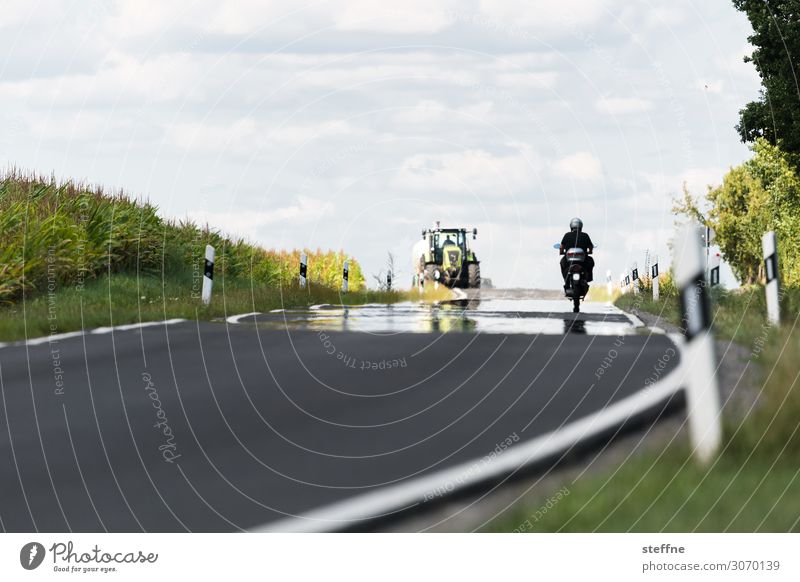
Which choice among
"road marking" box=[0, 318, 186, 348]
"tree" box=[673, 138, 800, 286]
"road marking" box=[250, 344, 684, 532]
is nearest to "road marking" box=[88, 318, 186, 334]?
"road marking" box=[0, 318, 186, 348]

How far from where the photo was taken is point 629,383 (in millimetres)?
10844

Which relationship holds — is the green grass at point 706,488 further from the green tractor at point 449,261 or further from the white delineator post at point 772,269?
the green tractor at point 449,261

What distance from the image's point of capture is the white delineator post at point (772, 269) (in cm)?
1323

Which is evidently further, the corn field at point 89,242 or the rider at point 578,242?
the rider at point 578,242

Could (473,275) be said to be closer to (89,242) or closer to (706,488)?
(89,242)

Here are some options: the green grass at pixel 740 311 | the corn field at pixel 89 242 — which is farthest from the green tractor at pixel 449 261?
the green grass at pixel 740 311

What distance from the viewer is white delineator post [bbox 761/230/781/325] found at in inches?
521

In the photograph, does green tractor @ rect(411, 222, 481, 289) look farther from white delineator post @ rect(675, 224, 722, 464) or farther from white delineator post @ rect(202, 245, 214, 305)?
white delineator post @ rect(675, 224, 722, 464)

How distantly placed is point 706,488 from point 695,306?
1.42 meters

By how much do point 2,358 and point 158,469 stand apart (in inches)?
233

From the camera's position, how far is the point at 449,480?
6.47 metres

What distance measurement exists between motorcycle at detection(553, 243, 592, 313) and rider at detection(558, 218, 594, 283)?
58 millimetres

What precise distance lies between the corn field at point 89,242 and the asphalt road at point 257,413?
5.85 meters
